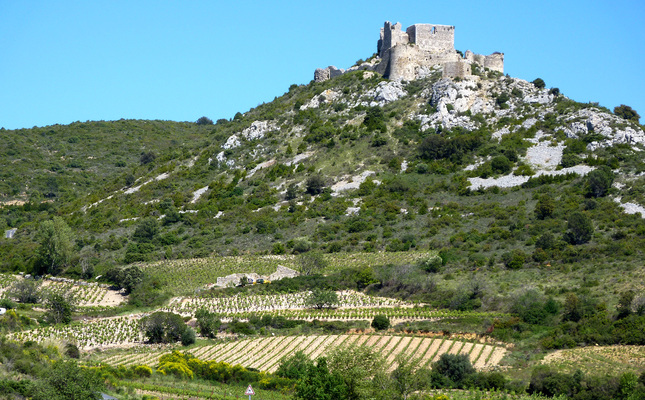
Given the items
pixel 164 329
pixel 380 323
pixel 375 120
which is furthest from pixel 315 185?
pixel 164 329

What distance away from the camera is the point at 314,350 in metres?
40.6

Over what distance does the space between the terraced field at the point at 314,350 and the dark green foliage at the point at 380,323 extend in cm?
188

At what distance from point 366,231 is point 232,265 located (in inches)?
501

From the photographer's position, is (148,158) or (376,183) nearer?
(376,183)

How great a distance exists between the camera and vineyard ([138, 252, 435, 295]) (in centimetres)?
6015

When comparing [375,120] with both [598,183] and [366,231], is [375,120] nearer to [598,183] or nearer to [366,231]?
[366,231]

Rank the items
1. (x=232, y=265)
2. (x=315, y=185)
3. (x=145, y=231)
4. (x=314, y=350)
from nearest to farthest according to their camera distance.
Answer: (x=314, y=350) < (x=232, y=265) < (x=145, y=231) < (x=315, y=185)

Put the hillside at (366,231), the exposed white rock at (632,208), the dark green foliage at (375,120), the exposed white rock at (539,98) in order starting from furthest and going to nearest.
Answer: the exposed white rock at (539,98) → the dark green foliage at (375,120) → the exposed white rock at (632,208) → the hillside at (366,231)

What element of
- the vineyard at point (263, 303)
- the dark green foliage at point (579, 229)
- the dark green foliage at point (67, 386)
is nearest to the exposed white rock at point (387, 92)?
the dark green foliage at point (579, 229)

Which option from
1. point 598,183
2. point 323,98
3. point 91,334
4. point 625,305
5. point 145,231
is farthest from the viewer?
point 323,98

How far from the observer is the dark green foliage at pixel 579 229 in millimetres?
58425

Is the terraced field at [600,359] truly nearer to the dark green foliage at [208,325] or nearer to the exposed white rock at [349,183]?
the dark green foliage at [208,325]

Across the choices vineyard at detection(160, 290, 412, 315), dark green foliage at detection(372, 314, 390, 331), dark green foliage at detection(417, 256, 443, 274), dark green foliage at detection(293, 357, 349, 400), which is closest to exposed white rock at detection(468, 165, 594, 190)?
dark green foliage at detection(417, 256, 443, 274)

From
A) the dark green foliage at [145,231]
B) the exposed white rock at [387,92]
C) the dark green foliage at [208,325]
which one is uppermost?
the exposed white rock at [387,92]
